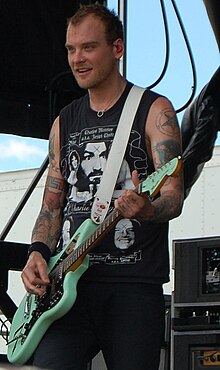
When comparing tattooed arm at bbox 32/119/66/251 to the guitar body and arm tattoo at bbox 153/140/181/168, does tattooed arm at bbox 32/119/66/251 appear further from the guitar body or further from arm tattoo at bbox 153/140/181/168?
arm tattoo at bbox 153/140/181/168

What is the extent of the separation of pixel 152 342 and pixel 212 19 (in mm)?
1617

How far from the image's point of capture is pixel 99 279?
267 cm

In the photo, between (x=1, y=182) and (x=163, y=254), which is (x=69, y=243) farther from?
(x=1, y=182)

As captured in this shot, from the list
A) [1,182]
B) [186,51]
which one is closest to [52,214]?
[186,51]

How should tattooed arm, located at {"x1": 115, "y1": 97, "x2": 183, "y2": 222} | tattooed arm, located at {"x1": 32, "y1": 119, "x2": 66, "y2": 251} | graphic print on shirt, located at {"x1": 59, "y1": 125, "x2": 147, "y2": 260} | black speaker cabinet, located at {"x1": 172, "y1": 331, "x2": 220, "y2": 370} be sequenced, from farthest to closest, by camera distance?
black speaker cabinet, located at {"x1": 172, "y1": 331, "x2": 220, "y2": 370} < tattooed arm, located at {"x1": 32, "y1": 119, "x2": 66, "y2": 251} < graphic print on shirt, located at {"x1": 59, "y1": 125, "x2": 147, "y2": 260} < tattooed arm, located at {"x1": 115, "y1": 97, "x2": 183, "y2": 222}

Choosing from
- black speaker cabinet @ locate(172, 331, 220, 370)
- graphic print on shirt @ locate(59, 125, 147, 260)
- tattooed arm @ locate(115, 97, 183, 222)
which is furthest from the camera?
black speaker cabinet @ locate(172, 331, 220, 370)

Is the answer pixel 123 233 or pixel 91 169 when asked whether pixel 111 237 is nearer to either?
pixel 123 233

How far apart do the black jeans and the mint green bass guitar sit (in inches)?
1.6

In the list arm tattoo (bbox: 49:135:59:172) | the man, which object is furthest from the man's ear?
arm tattoo (bbox: 49:135:59:172)

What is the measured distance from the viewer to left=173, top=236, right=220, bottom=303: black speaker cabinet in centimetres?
343

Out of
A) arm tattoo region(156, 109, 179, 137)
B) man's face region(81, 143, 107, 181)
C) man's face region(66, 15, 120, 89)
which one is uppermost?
man's face region(66, 15, 120, 89)

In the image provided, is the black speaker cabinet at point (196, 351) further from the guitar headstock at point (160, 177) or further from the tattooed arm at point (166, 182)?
the guitar headstock at point (160, 177)

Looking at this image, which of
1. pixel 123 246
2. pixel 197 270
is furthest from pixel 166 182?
pixel 197 270

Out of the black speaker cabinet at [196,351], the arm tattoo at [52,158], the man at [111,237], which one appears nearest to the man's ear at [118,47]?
the man at [111,237]
